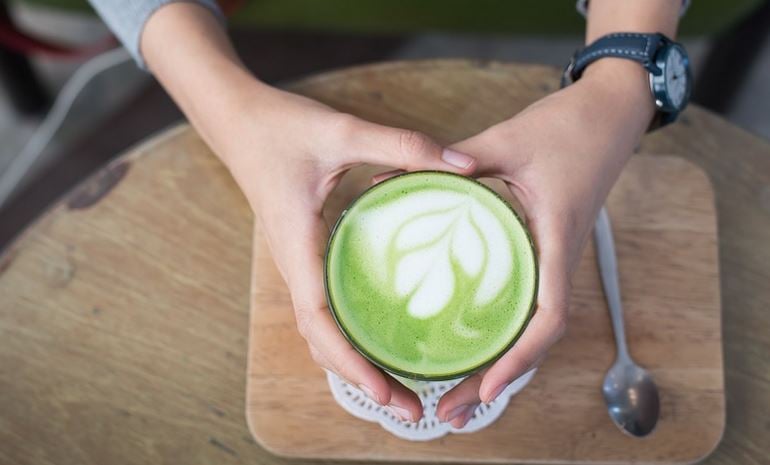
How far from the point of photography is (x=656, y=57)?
0.74 m

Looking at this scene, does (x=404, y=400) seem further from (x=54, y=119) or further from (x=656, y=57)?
(x=54, y=119)

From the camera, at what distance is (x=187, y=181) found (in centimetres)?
87

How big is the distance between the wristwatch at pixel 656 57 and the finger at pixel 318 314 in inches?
14.8

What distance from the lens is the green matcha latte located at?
0.56m

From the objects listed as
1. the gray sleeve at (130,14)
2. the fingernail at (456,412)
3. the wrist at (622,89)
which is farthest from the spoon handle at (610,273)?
the gray sleeve at (130,14)

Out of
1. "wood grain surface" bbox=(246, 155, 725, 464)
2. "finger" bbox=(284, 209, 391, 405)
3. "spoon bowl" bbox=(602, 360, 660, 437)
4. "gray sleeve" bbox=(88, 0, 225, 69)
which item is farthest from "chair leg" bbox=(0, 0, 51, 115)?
"spoon bowl" bbox=(602, 360, 660, 437)

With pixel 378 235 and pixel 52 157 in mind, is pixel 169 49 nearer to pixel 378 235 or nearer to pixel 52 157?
pixel 378 235

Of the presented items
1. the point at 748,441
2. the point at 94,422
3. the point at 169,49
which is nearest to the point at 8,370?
Result: the point at 94,422

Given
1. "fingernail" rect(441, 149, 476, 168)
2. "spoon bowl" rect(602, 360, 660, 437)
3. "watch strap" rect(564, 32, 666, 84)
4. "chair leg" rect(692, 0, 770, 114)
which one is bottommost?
"chair leg" rect(692, 0, 770, 114)

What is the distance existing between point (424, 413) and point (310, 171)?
0.29 metres

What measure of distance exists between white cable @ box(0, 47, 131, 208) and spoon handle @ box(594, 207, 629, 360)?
1328 millimetres

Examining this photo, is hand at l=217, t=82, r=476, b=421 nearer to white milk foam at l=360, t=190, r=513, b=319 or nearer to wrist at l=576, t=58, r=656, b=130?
white milk foam at l=360, t=190, r=513, b=319

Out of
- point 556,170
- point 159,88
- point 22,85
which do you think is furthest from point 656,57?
point 22,85

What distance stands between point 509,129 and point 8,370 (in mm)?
636
